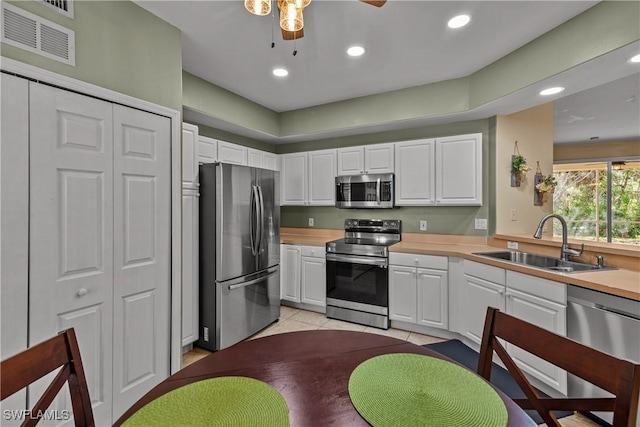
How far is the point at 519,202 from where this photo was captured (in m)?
3.28

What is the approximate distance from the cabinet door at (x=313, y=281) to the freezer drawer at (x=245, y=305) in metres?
0.42

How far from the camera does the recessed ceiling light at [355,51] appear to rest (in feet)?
8.07

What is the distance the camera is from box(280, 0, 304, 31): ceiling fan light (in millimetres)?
1370

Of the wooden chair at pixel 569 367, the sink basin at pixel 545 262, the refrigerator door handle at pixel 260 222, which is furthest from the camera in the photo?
the refrigerator door handle at pixel 260 222

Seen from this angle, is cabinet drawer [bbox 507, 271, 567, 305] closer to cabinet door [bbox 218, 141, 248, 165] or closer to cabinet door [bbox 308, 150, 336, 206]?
cabinet door [bbox 308, 150, 336, 206]

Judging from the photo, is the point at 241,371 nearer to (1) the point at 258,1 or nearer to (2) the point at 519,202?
(1) the point at 258,1

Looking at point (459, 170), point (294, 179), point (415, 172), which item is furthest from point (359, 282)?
point (294, 179)

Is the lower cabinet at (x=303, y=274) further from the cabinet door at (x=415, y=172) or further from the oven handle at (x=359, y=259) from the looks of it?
the cabinet door at (x=415, y=172)

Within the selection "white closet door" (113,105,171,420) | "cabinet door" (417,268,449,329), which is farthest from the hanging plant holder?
"white closet door" (113,105,171,420)

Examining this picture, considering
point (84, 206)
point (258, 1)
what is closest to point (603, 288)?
point (258, 1)

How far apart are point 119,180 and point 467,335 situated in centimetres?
319

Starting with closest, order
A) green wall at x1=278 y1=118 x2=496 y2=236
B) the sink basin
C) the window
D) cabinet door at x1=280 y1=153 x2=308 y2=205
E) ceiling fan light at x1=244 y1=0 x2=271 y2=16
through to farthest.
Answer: ceiling fan light at x1=244 y1=0 x2=271 y2=16 < the sink basin < green wall at x1=278 y1=118 x2=496 y2=236 < cabinet door at x1=280 y1=153 x2=308 y2=205 < the window

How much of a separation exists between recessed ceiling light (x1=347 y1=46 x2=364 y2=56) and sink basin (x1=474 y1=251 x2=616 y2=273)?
2.16 meters

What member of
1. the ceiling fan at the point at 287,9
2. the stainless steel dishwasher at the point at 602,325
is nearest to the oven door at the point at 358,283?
the stainless steel dishwasher at the point at 602,325
